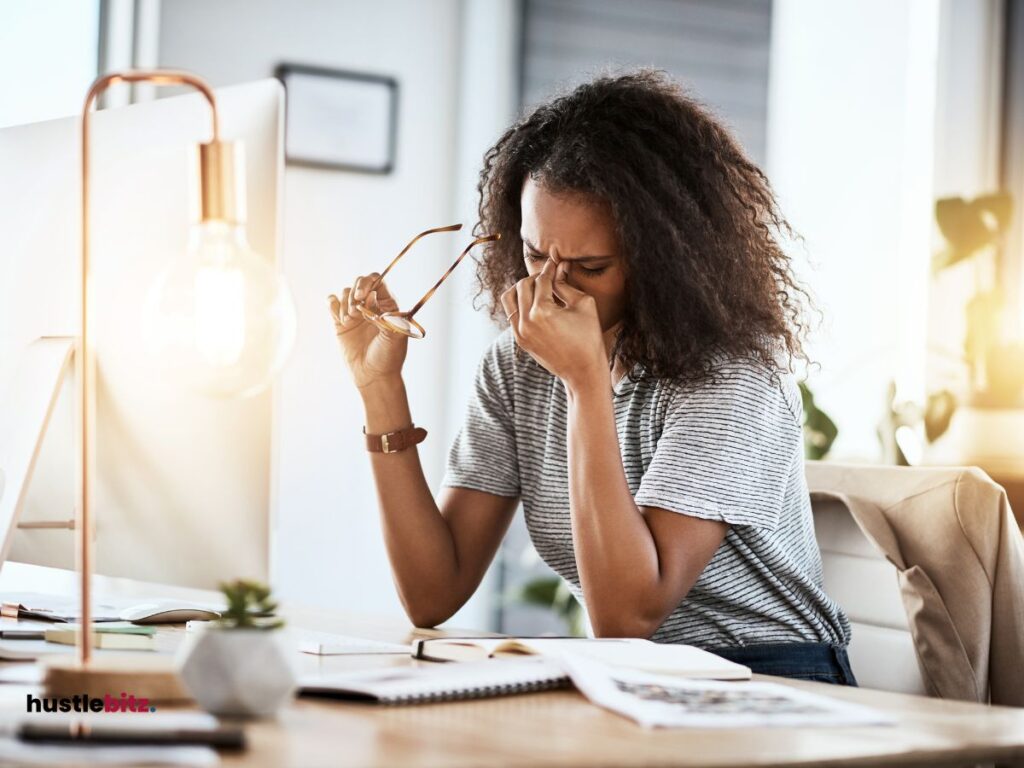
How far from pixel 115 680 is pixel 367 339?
0.80m

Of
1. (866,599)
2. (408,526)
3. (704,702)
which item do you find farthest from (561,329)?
(704,702)

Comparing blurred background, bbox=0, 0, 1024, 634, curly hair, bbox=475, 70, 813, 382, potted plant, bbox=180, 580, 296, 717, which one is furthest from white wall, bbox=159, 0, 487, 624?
Answer: potted plant, bbox=180, 580, 296, 717

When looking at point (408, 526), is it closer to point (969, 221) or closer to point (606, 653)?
point (606, 653)

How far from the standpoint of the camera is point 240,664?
0.78 meters

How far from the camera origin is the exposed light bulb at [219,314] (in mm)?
808

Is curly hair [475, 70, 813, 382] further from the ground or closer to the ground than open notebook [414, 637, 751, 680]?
further from the ground

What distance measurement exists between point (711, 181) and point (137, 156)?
666 mm

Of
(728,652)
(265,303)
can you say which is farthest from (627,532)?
(265,303)

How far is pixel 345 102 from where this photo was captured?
329 cm

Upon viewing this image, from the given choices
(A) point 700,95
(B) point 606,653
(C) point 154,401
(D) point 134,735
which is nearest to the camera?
(D) point 134,735

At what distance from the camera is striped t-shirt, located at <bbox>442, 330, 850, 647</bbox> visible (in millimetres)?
1352

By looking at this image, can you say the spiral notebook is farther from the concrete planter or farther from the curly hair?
the curly hair

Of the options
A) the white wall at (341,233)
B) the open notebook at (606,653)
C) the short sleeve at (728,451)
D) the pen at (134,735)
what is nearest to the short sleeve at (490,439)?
the short sleeve at (728,451)

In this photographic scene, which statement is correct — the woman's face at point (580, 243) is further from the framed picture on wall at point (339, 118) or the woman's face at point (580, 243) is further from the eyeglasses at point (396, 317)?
the framed picture on wall at point (339, 118)
